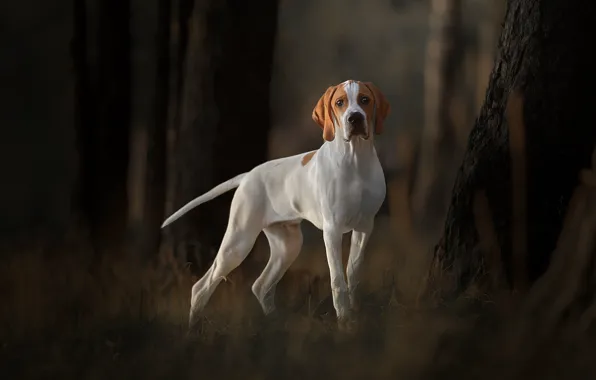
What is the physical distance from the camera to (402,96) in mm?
4383

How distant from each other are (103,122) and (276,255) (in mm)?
1569

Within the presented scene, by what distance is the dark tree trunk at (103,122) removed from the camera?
3836 millimetres

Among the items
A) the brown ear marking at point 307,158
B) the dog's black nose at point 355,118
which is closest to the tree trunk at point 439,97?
the brown ear marking at point 307,158

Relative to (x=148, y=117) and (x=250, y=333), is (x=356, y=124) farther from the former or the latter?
(x=148, y=117)

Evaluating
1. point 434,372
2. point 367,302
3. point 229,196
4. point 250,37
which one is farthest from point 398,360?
point 250,37

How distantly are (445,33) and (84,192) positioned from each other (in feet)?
7.47

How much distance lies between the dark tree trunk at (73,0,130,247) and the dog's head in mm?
1792


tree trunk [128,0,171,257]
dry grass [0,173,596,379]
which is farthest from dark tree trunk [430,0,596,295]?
tree trunk [128,0,171,257]

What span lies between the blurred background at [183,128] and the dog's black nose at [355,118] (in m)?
0.54

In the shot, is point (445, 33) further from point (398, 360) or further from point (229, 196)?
point (398, 360)

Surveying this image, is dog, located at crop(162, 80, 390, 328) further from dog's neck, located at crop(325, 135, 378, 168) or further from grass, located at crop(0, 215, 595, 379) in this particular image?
grass, located at crop(0, 215, 595, 379)

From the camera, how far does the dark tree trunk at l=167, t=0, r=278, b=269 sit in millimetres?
3324

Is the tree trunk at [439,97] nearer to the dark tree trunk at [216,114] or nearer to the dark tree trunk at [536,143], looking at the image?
the dark tree trunk at [216,114]

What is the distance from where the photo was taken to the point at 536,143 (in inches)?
97.5
